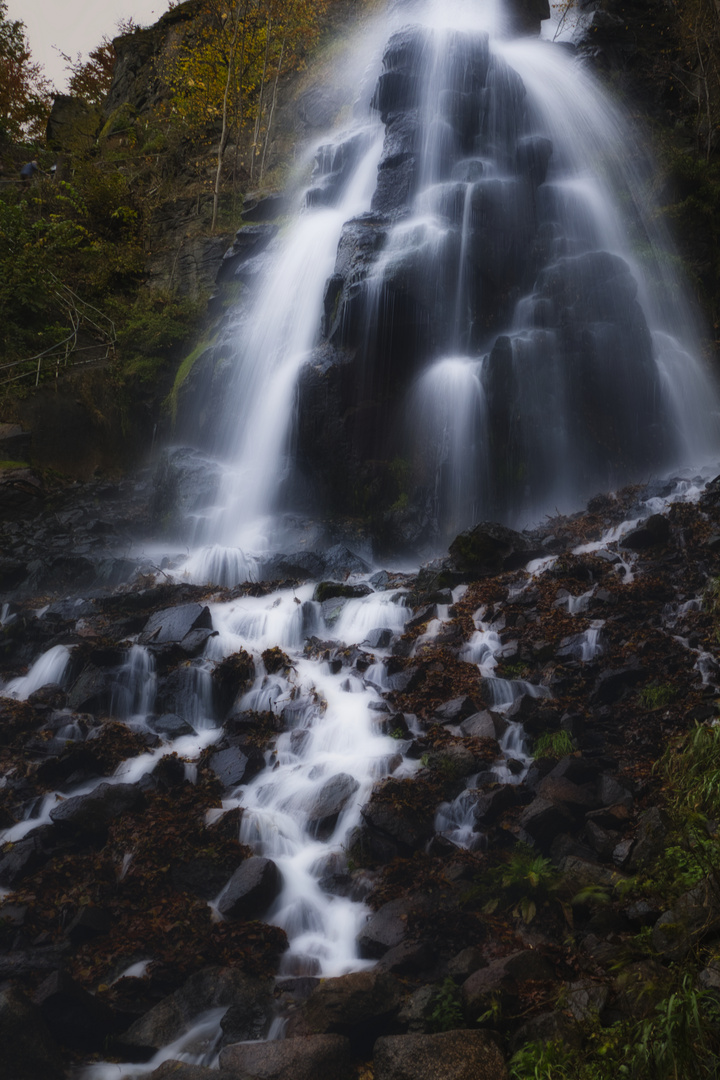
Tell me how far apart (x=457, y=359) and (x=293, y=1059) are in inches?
480

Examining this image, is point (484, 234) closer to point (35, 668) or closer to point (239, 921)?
point (35, 668)

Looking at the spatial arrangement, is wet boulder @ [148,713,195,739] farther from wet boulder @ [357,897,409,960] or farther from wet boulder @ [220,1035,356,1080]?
wet boulder @ [220,1035,356,1080]

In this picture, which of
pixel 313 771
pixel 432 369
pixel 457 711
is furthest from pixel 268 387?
pixel 313 771

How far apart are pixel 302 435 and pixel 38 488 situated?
19.6 feet

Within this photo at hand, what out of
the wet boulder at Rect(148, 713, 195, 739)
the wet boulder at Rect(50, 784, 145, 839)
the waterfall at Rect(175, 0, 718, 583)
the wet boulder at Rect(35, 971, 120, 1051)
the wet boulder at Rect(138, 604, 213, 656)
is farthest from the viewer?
the waterfall at Rect(175, 0, 718, 583)

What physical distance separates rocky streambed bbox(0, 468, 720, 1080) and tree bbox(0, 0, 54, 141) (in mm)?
25074

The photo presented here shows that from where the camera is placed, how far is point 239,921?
16.3ft

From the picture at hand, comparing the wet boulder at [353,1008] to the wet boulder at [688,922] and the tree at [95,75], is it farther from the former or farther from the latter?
the tree at [95,75]

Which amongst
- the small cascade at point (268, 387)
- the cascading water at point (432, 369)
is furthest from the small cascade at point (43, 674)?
the small cascade at point (268, 387)

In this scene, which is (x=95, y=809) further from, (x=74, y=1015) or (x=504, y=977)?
(x=504, y=977)

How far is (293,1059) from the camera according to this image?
3.64 m

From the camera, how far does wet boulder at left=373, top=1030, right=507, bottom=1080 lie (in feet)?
11.0

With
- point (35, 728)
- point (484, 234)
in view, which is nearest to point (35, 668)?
point (35, 728)

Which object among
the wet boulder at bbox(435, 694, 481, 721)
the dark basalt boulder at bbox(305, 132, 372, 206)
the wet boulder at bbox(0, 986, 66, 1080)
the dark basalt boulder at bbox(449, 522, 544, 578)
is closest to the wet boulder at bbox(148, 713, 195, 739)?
the wet boulder at bbox(435, 694, 481, 721)
